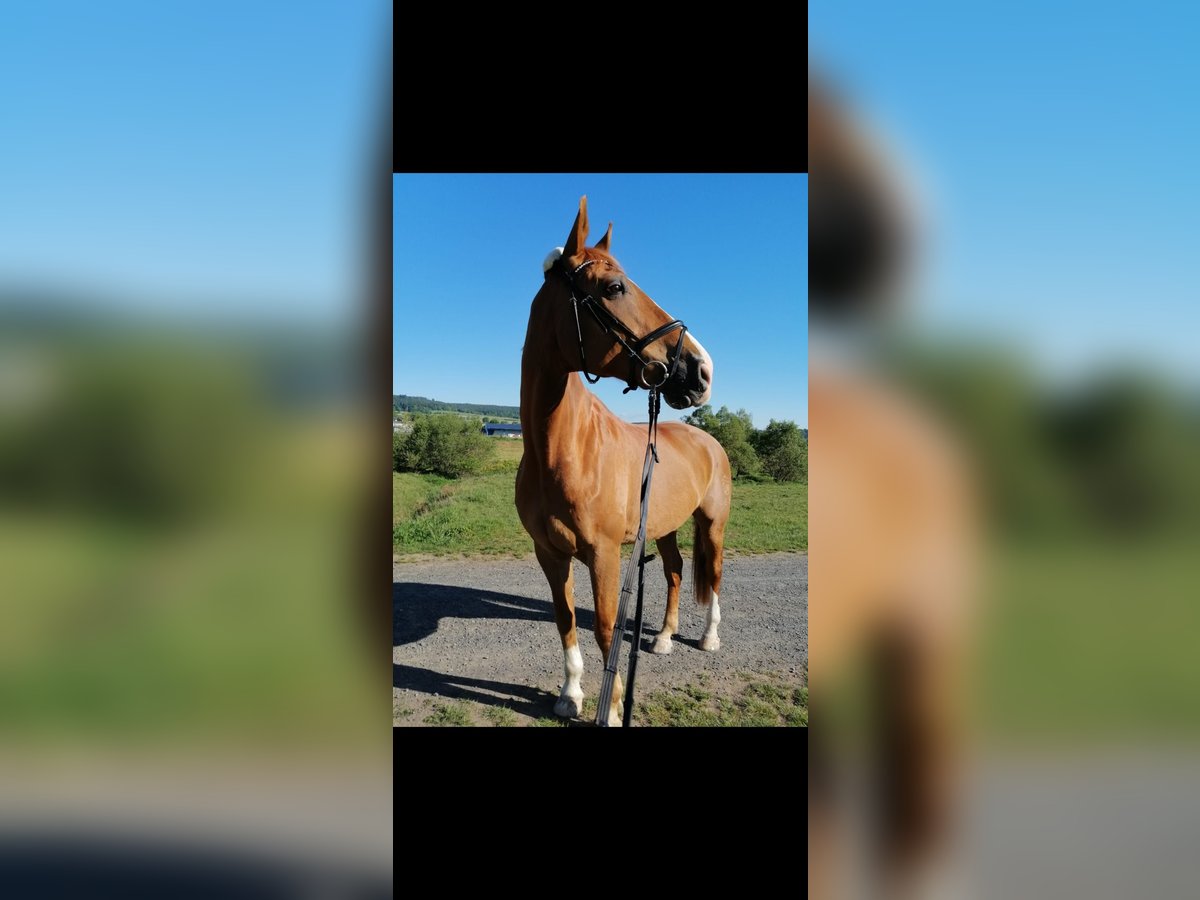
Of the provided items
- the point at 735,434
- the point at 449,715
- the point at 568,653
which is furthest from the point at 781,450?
the point at 449,715

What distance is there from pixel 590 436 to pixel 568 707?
1.82m

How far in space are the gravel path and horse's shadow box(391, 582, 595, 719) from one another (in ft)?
0.03

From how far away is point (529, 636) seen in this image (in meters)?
5.32

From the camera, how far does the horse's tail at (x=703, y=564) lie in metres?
5.11

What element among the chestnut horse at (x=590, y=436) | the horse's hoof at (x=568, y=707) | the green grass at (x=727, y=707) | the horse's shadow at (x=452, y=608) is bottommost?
the green grass at (x=727, y=707)

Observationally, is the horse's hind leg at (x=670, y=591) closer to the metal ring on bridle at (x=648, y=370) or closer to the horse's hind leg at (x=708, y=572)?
the horse's hind leg at (x=708, y=572)

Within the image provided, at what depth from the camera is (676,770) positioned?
1.54m

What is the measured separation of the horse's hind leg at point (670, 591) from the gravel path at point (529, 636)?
0.12 meters

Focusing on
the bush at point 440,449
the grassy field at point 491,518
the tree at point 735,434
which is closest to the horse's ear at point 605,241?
the grassy field at point 491,518

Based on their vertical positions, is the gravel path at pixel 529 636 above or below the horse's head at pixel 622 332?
below
